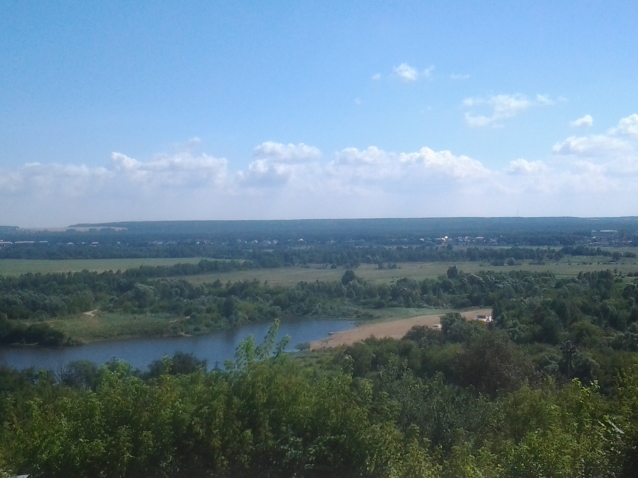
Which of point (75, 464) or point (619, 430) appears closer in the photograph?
point (619, 430)

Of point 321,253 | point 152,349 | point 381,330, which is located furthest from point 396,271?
point 152,349

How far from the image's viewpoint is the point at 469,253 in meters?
38.8

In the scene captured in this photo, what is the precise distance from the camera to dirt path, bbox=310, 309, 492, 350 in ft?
63.9

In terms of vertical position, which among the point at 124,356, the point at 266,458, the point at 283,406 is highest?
the point at 283,406

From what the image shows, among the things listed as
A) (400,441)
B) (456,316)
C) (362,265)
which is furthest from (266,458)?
(362,265)

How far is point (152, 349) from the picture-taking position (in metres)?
20.3

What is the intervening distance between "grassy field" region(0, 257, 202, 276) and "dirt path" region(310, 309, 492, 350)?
51.6ft

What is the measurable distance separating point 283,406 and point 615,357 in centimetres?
878

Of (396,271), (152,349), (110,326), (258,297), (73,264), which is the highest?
(73,264)

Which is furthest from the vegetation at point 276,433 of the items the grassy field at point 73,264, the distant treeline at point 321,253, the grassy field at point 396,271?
the distant treeline at point 321,253

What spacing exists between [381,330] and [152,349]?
7223 mm

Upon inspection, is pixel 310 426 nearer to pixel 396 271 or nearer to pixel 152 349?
pixel 152 349

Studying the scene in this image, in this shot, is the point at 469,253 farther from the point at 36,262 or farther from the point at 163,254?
the point at 36,262

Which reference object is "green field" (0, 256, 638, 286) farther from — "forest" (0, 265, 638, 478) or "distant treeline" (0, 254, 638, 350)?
"forest" (0, 265, 638, 478)
